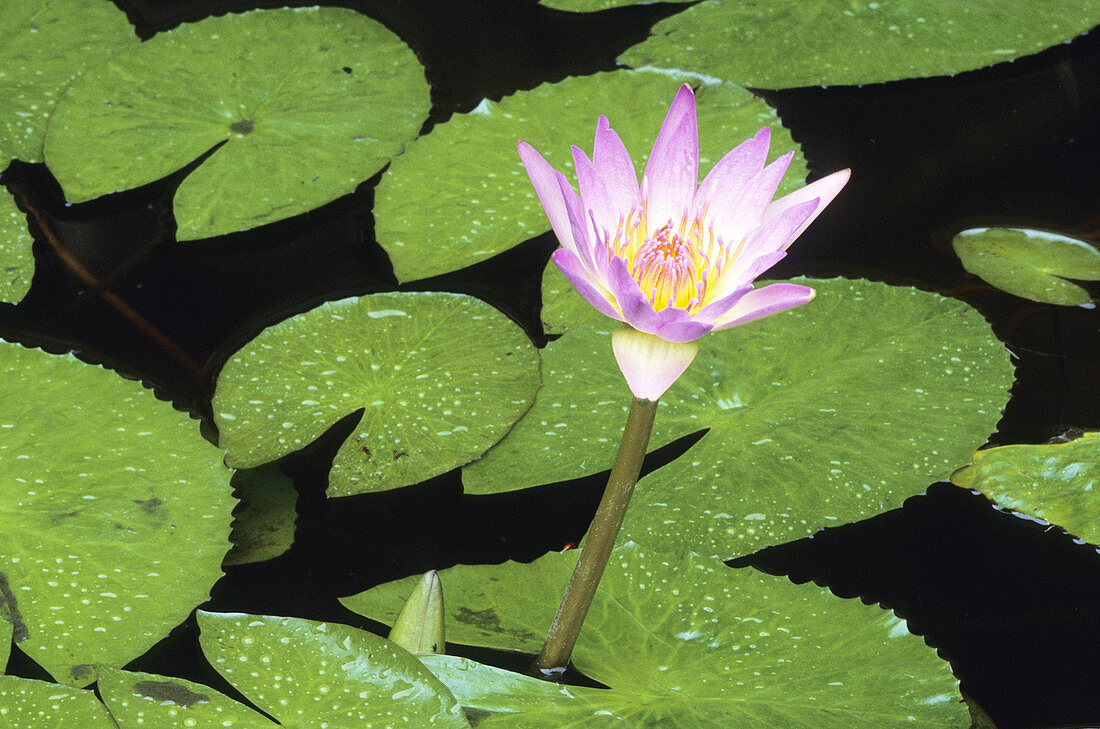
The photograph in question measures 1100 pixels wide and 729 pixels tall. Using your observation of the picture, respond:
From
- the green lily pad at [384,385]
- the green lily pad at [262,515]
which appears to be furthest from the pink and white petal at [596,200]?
the green lily pad at [262,515]

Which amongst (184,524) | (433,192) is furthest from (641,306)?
(433,192)

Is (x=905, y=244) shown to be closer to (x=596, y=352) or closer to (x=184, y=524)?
(x=596, y=352)

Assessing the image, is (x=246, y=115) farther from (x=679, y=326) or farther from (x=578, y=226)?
(x=679, y=326)

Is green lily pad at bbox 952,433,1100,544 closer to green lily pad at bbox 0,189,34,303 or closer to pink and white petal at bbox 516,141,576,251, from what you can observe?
pink and white petal at bbox 516,141,576,251

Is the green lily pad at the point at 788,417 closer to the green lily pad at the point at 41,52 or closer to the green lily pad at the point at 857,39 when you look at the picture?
the green lily pad at the point at 857,39

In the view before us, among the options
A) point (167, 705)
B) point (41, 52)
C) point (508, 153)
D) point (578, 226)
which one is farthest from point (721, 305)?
point (41, 52)

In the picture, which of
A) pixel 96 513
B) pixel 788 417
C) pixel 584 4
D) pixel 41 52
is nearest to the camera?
pixel 96 513
